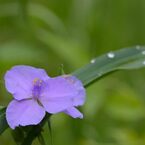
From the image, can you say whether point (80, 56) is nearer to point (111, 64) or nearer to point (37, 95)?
point (111, 64)

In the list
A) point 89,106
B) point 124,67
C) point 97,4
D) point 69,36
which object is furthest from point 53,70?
point 124,67

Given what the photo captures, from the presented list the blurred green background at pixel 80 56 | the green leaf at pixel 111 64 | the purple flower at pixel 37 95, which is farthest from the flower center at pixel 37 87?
the blurred green background at pixel 80 56

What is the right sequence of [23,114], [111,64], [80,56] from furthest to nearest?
1. [80,56]
2. [111,64]
3. [23,114]

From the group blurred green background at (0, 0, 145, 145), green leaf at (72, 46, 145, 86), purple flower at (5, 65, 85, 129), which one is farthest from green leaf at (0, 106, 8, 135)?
blurred green background at (0, 0, 145, 145)

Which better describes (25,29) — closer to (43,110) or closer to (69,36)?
(69,36)

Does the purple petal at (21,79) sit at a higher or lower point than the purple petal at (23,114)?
higher

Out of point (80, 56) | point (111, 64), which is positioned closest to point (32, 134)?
point (111, 64)

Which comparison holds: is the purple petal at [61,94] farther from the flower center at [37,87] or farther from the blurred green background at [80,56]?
the blurred green background at [80,56]
